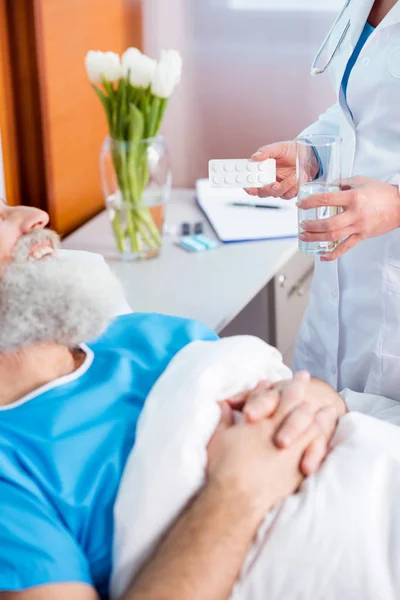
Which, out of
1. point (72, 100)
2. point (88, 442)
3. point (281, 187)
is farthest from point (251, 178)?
point (72, 100)

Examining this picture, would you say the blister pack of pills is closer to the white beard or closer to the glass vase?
the white beard

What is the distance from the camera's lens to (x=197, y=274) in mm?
1814

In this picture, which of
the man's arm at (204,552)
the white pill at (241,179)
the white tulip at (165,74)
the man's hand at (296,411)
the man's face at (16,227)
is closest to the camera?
the man's arm at (204,552)

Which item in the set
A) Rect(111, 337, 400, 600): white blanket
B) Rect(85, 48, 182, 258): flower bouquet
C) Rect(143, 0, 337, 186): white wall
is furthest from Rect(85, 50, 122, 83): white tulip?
Rect(111, 337, 400, 600): white blanket

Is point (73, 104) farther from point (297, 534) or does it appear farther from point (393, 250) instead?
point (297, 534)

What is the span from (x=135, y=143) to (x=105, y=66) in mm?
189

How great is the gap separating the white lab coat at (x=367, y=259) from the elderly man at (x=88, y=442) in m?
0.29

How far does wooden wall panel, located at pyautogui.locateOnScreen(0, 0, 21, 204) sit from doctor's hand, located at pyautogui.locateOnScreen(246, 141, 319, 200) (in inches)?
29.0

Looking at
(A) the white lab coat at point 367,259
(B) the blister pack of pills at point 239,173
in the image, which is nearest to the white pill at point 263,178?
(B) the blister pack of pills at point 239,173

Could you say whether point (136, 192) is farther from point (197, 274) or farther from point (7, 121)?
point (7, 121)

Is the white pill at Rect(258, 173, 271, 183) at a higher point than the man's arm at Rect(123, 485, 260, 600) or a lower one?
higher

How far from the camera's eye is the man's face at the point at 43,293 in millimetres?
1088

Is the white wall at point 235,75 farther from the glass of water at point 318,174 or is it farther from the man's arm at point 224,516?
the man's arm at point 224,516

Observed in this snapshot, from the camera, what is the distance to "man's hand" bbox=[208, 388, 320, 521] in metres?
0.96
